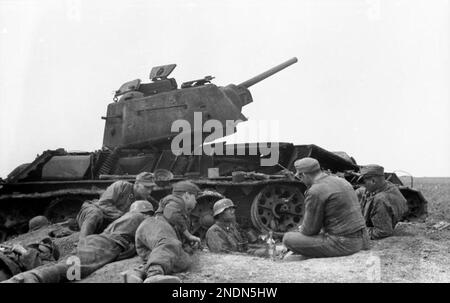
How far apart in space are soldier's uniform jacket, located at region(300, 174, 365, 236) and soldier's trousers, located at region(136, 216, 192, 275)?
5.12 feet

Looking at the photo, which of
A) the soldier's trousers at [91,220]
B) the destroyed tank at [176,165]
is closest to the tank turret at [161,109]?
the destroyed tank at [176,165]

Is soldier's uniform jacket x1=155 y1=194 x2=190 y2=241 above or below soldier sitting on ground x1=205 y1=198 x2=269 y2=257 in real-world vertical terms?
above

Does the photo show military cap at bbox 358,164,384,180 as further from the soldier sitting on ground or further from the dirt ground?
the soldier sitting on ground

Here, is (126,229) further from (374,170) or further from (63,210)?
(63,210)

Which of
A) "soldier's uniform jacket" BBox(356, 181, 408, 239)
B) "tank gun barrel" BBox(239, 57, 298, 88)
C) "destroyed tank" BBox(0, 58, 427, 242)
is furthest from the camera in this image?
"tank gun barrel" BBox(239, 57, 298, 88)

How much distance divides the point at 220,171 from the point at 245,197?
3.08 ft

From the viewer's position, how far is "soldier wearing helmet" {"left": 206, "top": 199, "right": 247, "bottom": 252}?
265 inches

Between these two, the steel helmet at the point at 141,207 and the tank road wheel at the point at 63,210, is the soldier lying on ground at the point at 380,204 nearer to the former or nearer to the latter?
the steel helmet at the point at 141,207

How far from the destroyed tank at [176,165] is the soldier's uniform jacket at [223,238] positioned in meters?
2.05

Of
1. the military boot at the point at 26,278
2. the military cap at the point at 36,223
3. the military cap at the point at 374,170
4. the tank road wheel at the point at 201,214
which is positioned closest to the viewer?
the military boot at the point at 26,278

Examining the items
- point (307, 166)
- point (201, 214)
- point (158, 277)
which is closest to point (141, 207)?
point (158, 277)

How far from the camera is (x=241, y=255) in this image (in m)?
6.41

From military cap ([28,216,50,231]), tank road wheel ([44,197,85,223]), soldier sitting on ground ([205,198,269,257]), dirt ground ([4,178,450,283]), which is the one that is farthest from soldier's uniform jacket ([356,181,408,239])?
military cap ([28,216,50,231])

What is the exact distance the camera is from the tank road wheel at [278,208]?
9.29m
